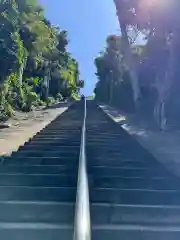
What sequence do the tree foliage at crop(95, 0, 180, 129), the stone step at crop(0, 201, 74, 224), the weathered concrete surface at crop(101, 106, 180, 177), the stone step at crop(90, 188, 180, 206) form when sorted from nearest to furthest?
the stone step at crop(0, 201, 74, 224) → the stone step at crop(90, 188, 180, 206) → the weathered concrete surface at crop(101, 106, 180, 177) → the tree foliage at crop(95, 0, 180, 129)

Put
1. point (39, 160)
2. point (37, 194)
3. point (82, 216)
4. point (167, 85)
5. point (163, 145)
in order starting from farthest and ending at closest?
point (167, 85) < point (163, 145) < point (39, 160) < point (37, 194) < point (82, 216)

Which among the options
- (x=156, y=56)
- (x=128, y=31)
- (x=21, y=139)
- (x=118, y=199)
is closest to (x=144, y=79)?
(x=128, y=31)

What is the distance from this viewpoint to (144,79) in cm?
2988

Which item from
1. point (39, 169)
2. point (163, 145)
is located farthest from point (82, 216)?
point (163, 145)

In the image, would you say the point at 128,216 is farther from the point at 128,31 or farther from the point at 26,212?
the point at 128,31

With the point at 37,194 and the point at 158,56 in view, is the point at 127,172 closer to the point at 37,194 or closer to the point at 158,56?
the point at 37,194

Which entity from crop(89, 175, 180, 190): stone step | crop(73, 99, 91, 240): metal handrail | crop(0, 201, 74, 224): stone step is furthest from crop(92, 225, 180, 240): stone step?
crop(89, 175, 180, 190): stone step

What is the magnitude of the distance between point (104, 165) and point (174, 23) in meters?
12.1

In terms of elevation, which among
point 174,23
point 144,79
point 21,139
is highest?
point 174,23

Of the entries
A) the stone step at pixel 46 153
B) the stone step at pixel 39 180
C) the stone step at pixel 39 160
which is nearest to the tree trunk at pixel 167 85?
the stone step at pixel 46 153

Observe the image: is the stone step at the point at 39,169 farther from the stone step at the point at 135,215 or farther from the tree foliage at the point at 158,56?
the tree foliage at the point at 158,56

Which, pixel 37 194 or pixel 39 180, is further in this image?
pixel 39 180

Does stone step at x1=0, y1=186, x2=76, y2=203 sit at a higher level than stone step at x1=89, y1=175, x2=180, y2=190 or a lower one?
higher

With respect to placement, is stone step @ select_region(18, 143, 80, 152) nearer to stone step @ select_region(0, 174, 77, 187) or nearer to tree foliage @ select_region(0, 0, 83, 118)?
stone step @ select_region(0, 174, 77, 187)
